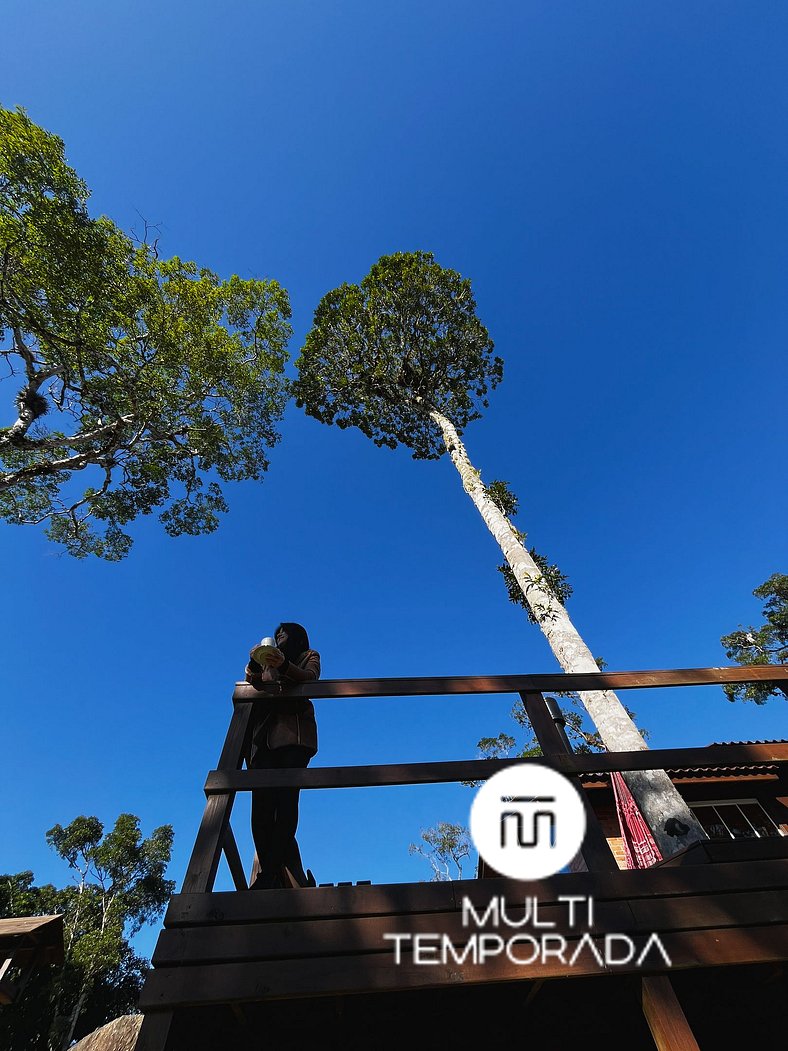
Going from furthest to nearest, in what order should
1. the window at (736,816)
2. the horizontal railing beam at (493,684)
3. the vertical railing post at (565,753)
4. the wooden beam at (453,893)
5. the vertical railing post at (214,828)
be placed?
the window at (736,816) < the horizontal railing beam at (493,684) < the vertical railing post at (565,753) < the vertical railing post at (214,828) < the wooden beam at (453,893)

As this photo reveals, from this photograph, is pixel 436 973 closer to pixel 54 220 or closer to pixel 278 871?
pixel 278 871

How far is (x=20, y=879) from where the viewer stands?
2445 cm

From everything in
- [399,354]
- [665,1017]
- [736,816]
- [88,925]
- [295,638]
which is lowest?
[665,1017]

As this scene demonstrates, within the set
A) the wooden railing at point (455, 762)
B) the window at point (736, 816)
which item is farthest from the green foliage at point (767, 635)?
the wooden railing at point (455, 762)

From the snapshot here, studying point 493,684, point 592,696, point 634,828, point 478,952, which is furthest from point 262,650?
point 634,828

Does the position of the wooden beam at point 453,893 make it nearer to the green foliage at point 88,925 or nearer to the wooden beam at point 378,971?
the wooden beam at point 378,971

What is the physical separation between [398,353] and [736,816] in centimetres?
1441

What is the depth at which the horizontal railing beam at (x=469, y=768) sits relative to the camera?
96.5 inches

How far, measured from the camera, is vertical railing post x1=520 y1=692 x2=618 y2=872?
2279 mm

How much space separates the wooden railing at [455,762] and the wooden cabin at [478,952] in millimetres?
12

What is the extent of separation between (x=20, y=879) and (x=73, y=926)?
248 inches

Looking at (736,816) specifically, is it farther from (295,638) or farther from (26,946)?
(26,946)

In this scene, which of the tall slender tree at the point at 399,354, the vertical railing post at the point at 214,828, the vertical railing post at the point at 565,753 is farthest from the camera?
the tall slender tree at the point at 399,354

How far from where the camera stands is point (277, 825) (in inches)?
110
